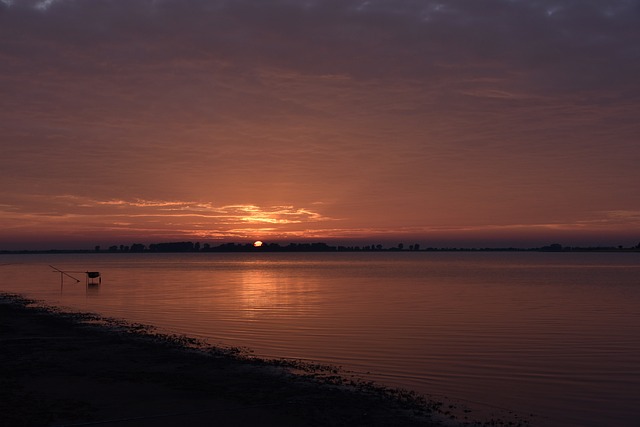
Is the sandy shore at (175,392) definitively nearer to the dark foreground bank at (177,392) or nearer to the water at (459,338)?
the dark foreground bank at (177,392)

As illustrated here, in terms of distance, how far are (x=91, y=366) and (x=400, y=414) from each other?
11141mm

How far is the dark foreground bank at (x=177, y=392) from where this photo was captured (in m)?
13.4

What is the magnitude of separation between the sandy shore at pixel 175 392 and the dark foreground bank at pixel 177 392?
0.08ft

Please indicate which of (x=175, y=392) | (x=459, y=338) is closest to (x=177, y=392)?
(x=175, y=392)

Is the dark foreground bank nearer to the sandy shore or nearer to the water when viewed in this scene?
the sandy shore

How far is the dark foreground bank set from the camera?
13375mm

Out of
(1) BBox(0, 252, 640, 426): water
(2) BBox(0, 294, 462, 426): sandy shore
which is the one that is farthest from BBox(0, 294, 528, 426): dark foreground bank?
(1) BBox(0, 252, 640, 426): water

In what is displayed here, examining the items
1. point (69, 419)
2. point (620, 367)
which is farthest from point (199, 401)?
point (620, 367)

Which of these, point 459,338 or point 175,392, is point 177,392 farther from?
point 459,338

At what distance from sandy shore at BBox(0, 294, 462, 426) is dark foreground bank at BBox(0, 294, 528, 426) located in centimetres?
2

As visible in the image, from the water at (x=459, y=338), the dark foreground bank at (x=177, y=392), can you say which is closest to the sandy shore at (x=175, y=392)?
the dark foreground bank at (x=177, y=392)

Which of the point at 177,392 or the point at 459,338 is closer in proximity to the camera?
the point at 177,392

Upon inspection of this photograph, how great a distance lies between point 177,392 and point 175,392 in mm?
54

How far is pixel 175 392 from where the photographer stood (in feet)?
52.0
